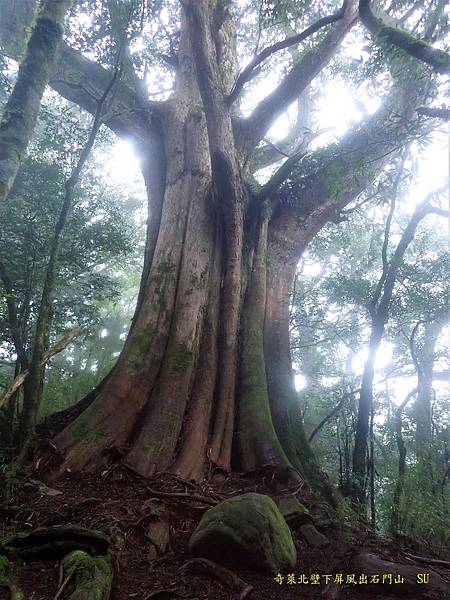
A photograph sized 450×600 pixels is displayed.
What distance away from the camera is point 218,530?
258cm

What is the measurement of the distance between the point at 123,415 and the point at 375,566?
A: 248 centimetres

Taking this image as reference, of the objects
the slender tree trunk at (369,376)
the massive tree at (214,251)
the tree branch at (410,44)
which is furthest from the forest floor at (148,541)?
the tree branch at (410,44)

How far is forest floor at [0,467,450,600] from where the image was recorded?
2256 mm

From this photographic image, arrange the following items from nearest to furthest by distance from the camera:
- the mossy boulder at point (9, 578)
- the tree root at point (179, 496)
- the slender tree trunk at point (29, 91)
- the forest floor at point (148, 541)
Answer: the mossy boulder at point (9, 578) < the forest floor at point (148, 541) < the slender tree trunk at point (29, 91) < the tree root at point (179, 496)

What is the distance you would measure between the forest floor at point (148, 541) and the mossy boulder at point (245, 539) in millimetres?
88

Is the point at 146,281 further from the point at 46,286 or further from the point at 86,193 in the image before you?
the point at 86,193

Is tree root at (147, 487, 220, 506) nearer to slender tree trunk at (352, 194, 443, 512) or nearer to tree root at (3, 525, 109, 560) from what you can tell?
tree root at (3, 525, 109, 560)

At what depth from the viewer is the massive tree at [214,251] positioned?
4.11 m

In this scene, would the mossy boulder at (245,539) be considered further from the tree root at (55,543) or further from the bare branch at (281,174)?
the bare branch at (281,174)

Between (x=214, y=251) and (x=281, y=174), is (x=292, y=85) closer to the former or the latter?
(x=281, y=174)

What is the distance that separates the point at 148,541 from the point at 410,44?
4333mm

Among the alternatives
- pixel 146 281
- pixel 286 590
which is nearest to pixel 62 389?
pixel 146 281

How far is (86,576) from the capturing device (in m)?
2.04

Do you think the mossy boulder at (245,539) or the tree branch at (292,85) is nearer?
the mossy boulder at (245,539)
